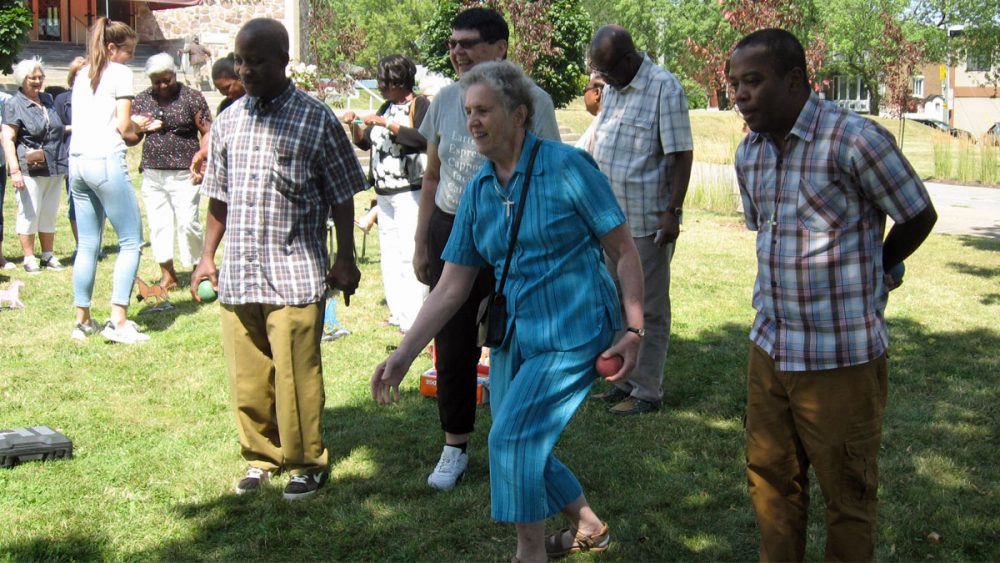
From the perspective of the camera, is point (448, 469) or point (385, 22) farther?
point (385, 22)

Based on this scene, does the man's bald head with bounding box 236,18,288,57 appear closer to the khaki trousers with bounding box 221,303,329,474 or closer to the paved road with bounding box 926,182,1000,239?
the khaki trousers with bounding box 221,303,329,474

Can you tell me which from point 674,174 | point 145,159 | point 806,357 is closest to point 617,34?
point 674,174

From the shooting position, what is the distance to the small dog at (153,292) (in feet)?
30.2

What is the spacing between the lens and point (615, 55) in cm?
599

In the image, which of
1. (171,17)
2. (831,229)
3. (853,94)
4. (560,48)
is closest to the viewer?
(831,229)

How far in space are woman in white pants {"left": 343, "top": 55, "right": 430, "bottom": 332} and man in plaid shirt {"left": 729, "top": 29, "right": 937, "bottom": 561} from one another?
409 cm

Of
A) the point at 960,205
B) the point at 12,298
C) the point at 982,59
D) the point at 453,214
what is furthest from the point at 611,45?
the point at 982,59

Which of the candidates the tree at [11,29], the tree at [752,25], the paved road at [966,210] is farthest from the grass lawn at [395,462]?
the tree at [11,29]

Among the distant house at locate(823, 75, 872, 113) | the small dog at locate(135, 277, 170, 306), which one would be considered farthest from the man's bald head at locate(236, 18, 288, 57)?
the distant house at locate(823, 75, 872, 113)

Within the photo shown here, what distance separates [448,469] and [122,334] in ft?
13.2

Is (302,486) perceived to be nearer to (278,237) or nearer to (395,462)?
(395,462)

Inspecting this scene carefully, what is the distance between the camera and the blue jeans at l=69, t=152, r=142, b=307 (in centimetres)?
762

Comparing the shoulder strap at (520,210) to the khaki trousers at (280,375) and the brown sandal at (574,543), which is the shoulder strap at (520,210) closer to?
the brown sandal at (574,543)

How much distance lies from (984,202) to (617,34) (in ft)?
52.6
